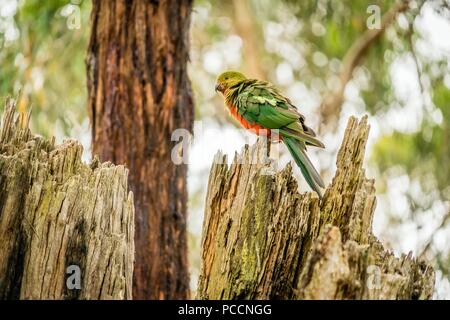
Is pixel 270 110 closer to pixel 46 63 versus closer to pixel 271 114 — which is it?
pixel 271 114

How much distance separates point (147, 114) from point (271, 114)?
5.12 ft

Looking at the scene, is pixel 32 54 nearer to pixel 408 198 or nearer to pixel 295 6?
pixel 295 6

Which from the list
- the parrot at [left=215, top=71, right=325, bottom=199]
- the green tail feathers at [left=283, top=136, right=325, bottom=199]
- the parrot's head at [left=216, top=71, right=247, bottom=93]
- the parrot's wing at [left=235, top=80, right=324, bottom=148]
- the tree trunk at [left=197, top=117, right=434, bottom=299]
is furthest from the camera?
the parrot's head at [left=216, top=71, right=247, bottom=93]

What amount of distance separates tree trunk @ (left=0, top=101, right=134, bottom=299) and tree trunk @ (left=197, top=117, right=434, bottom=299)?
0.54m

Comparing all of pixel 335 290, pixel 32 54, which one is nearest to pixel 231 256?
pixel 335 290

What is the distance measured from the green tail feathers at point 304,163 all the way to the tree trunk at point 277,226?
0.50 metres

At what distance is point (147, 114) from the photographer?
23.0ft

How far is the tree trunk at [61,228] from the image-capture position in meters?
3.91

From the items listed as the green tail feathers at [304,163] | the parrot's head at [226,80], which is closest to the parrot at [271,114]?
the green tail feathers at [304,163]

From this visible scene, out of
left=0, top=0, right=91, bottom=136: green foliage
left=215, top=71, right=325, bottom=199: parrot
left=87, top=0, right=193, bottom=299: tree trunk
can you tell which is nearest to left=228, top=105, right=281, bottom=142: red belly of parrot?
left=215, top=71, right=325, bottom=199: parrot

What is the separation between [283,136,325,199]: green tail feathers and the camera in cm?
492

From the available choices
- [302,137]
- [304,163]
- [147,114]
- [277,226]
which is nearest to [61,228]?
[277,226]

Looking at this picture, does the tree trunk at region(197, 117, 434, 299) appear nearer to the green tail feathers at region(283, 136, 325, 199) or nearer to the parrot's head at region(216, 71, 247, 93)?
the green tail feathers at region(283, 136, 325, 199)
